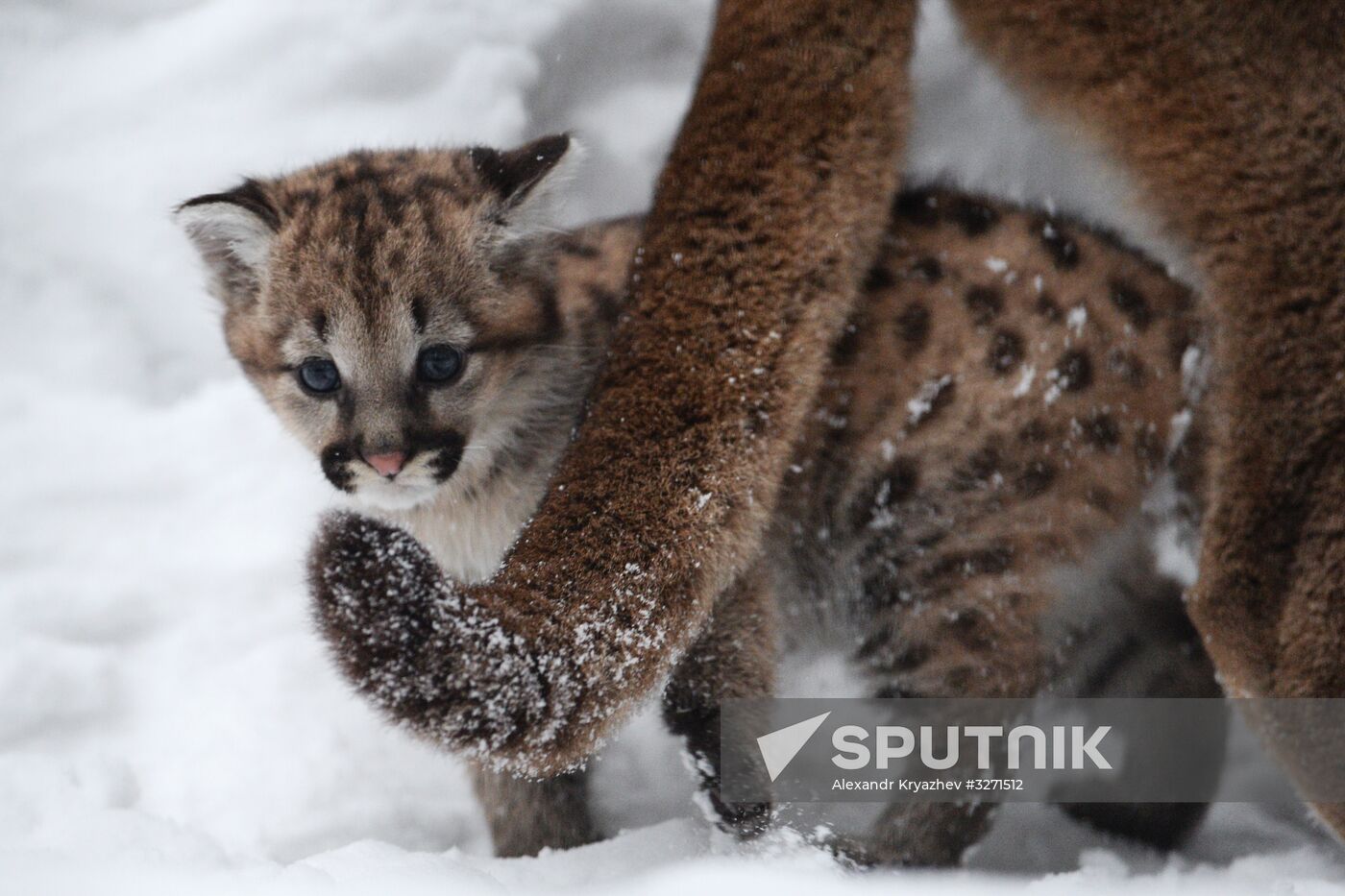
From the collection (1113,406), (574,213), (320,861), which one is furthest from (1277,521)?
(574,213)

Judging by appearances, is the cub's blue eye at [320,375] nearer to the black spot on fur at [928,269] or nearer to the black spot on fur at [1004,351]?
the black spot on fur at [928,269]

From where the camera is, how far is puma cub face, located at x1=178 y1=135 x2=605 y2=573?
2.97 m

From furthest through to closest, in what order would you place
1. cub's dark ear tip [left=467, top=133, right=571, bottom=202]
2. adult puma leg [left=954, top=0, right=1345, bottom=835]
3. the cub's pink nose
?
cub's dark ear tip [left=467, top=133, right=571, bottom=202], the cub's pink nose, adult puma leg [left=954, top=0, right=1345, bottom=835]

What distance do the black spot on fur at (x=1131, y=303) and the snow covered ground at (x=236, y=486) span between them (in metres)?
0.20

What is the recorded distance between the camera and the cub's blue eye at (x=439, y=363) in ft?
9.96

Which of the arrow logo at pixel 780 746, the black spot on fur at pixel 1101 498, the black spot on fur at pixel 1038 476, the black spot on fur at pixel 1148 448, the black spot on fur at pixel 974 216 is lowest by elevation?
the arrow logo at pixel 780 746

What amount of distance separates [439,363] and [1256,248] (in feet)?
6.12

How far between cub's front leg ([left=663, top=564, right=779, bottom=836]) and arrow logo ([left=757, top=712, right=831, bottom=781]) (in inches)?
1.1

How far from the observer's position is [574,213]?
4449 millimetres

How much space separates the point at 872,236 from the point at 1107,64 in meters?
0.65

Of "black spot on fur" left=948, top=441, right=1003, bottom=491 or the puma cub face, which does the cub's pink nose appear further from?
"black spot on fur" left=948, top=441, right=1003, bottom=491

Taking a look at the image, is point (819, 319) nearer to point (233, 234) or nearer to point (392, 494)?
point (392, 494)

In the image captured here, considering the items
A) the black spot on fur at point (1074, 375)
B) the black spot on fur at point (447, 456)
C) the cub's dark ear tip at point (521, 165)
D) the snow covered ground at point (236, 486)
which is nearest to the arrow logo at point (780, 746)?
the snow covered ground at point (236, 486)

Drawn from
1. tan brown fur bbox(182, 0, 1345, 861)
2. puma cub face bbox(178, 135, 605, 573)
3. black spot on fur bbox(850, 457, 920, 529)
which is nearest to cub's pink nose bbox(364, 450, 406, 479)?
puma cub face bbox(178, 135, 605, 573)
